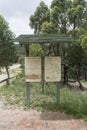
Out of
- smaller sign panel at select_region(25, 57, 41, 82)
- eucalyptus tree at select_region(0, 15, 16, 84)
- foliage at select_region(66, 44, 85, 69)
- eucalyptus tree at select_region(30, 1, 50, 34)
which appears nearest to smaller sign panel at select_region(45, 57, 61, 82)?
smaller sign panel at select_region(25, 57, 41, 82)

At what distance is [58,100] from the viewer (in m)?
11.4

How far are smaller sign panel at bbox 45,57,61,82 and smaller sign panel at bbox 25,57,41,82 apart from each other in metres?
0.27

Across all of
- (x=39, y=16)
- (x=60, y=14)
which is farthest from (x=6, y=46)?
(x=39, y=16)

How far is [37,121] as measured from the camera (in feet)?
30.3

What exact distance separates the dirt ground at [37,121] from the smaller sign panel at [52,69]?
1.37 m

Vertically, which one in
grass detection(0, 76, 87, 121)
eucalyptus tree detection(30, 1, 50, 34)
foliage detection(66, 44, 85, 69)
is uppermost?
eucalyptus tree detection(30, 1, 50, 34)

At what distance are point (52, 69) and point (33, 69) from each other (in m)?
0.63

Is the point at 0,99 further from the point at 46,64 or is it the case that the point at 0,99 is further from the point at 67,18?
Answer: the point at 67,18

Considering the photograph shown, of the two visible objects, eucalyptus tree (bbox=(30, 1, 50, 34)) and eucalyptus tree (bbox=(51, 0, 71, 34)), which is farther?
eucalyptus tree (bbox=(30, 1, 50, 34))

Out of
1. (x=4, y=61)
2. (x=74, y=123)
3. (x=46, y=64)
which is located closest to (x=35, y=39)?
(x=46, y=64)

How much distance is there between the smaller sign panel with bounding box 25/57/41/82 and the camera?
11.1 metres

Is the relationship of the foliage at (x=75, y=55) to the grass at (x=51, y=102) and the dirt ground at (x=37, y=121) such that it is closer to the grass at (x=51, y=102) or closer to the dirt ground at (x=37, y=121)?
the grass at (x=51, y=102)

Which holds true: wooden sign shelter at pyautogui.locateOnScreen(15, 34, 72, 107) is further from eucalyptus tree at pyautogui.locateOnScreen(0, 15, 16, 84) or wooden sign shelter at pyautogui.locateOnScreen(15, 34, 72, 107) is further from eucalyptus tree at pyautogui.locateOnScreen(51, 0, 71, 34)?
eucalyptus tree at pyautogui.locateOnScreen(51, 0, 71, 34)

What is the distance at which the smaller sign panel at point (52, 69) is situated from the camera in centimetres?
1123
